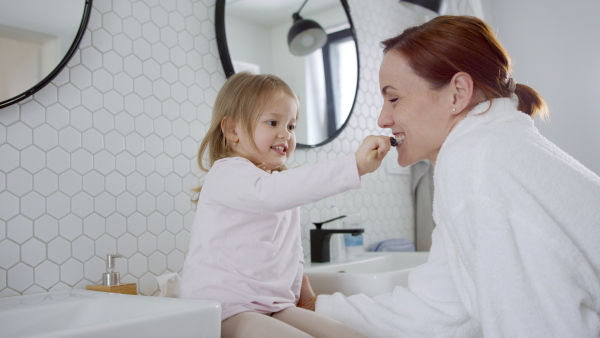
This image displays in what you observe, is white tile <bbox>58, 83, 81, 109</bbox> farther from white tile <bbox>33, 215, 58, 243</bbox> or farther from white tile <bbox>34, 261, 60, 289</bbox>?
white tile <bbox>34, 261, 60, 289</bbox>

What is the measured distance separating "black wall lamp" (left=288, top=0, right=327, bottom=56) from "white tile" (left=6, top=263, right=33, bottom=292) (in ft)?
4.16

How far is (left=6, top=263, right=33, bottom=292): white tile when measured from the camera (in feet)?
4.43

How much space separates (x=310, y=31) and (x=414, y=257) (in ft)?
3.45

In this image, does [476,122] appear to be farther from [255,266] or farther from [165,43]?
[165,43]

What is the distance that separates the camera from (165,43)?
1.75 meters

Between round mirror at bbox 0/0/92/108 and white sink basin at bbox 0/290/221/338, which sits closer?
white sink basin at bbox 0/290/221/338

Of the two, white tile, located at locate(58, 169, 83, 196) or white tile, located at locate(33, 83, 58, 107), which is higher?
white tile, located at locate(33, 83, 58, 107)

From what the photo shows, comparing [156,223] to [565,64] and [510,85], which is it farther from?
[565,64]

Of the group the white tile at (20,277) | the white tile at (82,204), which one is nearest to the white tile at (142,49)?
the white tile at (82,204)

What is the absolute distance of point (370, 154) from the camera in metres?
1.15

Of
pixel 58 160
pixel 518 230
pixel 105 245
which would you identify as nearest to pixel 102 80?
pixel 58 160

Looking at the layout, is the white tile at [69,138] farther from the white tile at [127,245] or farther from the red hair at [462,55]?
the red hair at [462,55]

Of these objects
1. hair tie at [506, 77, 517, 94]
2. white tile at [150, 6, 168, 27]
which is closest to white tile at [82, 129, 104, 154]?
white tile at [150, 6, 168, 27]

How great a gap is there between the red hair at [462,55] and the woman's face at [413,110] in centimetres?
3
